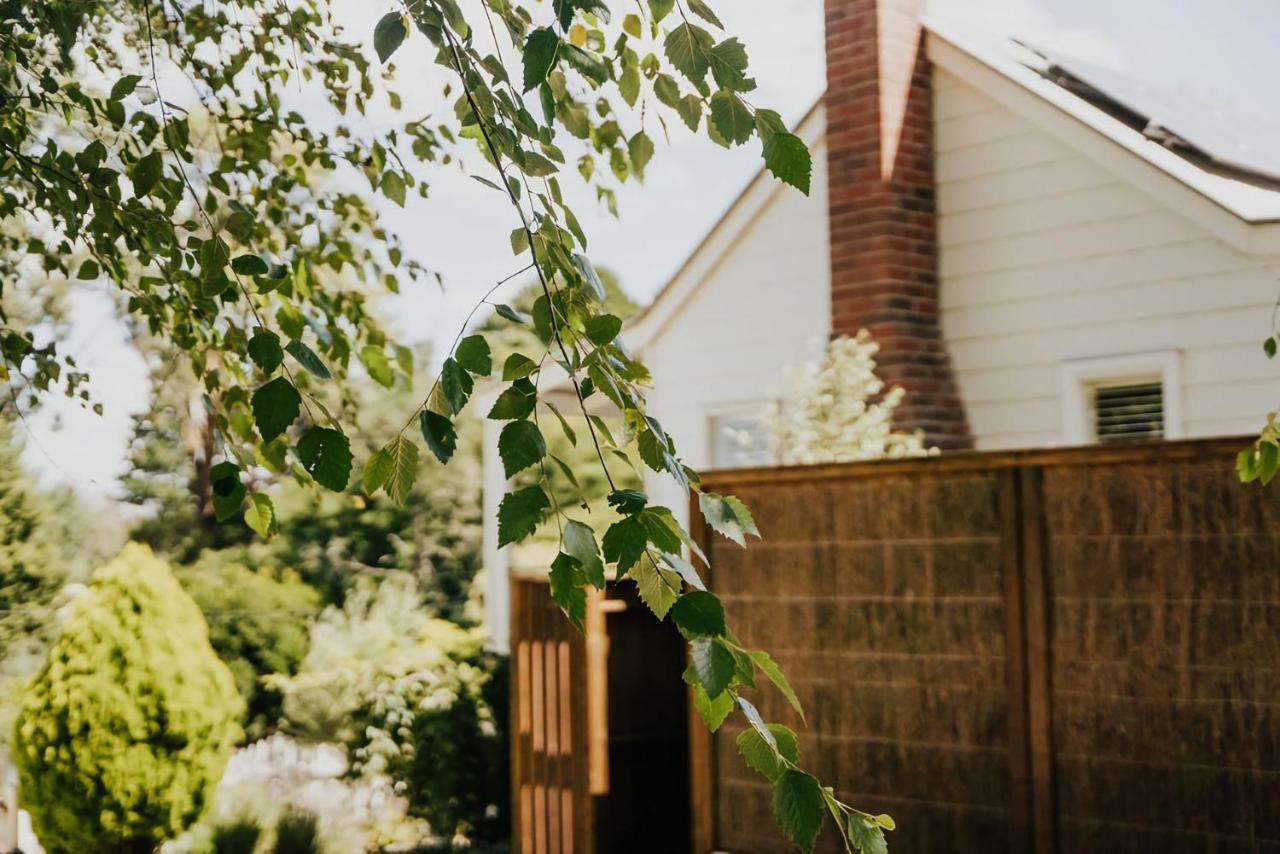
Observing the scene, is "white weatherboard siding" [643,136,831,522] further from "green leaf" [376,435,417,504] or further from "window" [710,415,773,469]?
"green leaf" [376,435,417,504]

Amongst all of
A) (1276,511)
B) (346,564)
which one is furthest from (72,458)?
(1276,511)

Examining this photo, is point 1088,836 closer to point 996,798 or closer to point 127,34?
point 996,798

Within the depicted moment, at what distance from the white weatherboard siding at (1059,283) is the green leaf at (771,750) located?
605cm

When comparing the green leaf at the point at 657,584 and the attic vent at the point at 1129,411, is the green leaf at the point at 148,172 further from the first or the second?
the attic vent at the point at 1129,411

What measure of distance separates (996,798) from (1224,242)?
3.85 metres

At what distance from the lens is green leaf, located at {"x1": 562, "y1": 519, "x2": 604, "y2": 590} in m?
1.46

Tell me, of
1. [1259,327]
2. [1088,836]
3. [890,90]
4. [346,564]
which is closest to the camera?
[1088,836]

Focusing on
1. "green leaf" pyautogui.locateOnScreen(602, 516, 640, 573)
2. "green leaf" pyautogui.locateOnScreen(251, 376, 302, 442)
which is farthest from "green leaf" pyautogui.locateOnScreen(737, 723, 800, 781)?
"green leaf" pyautogui.locateOnScreen(251, 376, 302, 442)

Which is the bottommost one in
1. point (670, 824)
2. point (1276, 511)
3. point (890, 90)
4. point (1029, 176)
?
point (670, 824)

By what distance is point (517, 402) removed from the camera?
5.07 ft

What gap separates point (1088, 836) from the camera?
4273 millimetres

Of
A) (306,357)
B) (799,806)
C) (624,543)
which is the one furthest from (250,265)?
(799,806)

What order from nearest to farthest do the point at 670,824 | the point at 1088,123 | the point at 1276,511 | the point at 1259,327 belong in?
the point at 1276,511, the point at 670,824, the point at 1259,327, the point at 1088,123

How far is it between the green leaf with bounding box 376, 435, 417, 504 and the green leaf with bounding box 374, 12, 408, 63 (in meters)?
0.47
